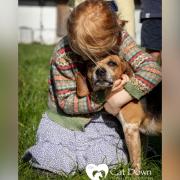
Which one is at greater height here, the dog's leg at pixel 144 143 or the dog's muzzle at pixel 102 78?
the dog's muzzle at pixel 102 78

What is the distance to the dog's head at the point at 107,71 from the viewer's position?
5.62 ft

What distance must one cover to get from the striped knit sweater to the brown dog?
3 cm

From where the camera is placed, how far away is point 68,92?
6.00 ft

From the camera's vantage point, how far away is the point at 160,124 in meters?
1.70

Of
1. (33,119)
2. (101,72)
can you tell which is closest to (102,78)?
(101,72)

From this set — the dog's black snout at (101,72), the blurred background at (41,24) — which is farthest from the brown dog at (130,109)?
the blurred background at (41,24)

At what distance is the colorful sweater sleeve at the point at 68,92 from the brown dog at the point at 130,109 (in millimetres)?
46

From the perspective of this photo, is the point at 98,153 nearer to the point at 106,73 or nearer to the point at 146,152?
the point at 146,152

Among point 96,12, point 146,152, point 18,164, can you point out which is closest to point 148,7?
point 96,12

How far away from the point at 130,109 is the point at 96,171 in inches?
8.6

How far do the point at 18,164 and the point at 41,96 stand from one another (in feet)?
2.24

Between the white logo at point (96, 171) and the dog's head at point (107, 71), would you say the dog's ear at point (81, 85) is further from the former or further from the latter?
the white logo at point (96, 171)

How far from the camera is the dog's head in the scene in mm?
1713

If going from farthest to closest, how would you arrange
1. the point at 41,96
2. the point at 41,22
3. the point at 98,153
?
the point at 41,22
the point at 41,96
the point at 98,153
